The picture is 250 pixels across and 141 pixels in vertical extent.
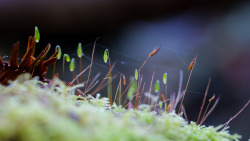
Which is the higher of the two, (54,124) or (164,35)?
(164,35)

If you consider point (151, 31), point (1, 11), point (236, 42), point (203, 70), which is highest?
point (1, 11)

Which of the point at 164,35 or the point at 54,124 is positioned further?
the point at 164,35

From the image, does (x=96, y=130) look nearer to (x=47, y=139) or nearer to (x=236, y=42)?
(x=47, y=139)

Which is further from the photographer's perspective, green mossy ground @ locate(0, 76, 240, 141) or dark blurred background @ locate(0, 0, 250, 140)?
dark blurred background @ locate(0, 0, 250, 140)

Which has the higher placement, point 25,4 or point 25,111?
point 25,4

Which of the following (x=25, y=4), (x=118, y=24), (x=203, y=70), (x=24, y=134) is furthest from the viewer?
(x=118, y=24)

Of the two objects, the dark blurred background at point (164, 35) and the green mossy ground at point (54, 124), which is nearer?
the green mossy ground at point (54, 124)

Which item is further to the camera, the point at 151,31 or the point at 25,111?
the point at 151,31

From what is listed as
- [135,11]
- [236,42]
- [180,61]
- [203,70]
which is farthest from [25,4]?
[236,42]
